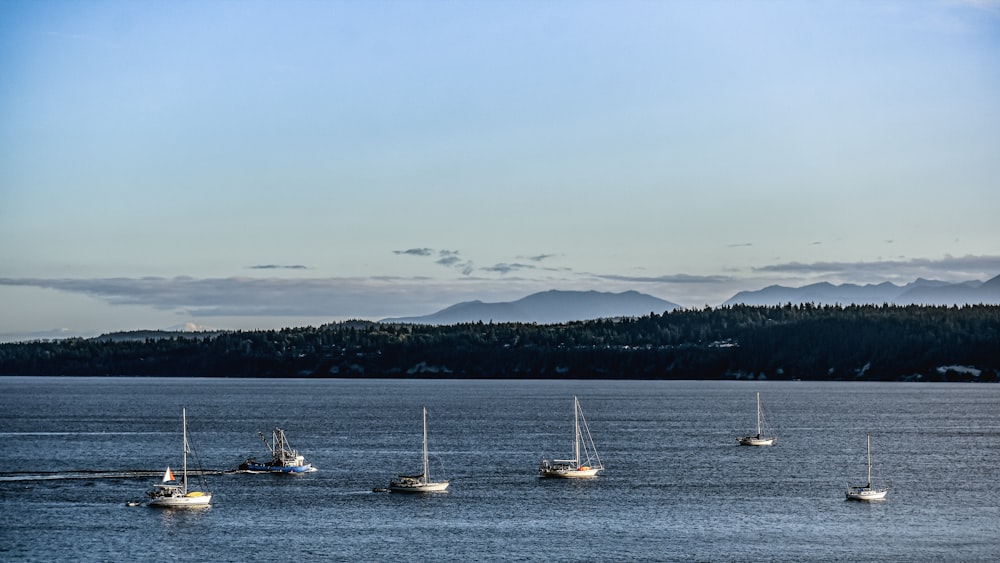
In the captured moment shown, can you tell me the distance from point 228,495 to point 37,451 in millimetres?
49761

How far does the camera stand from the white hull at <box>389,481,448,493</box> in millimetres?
106312

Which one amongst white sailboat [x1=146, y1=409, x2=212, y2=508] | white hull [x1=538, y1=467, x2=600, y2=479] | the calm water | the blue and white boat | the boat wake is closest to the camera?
the calm water

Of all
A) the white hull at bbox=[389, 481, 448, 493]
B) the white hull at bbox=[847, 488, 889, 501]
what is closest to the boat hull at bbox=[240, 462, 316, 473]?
the white hull at bbox=[389, 481, 448, 493]

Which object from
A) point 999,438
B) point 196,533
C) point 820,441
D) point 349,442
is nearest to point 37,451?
point 349,442

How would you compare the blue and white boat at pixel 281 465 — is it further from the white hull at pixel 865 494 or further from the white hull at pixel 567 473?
the white hull at pixel 865 494

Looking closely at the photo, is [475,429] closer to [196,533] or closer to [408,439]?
[408,439]

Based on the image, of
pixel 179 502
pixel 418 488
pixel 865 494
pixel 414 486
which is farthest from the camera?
pixel 418 488

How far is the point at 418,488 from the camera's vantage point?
10650 centimetres

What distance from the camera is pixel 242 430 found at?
189625 mm

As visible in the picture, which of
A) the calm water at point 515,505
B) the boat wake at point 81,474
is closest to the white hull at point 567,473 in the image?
the calm water at point 515,505

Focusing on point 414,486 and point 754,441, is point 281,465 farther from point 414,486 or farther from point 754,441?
point 754,441

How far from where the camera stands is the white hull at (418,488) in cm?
10631

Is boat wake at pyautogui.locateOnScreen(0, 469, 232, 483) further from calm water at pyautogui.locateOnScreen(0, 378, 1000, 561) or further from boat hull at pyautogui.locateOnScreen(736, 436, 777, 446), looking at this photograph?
boat hull at pyautogui.locateOnScreen(736, 436, 777, 446)

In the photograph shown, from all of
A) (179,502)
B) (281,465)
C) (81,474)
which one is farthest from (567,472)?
(81,474)
